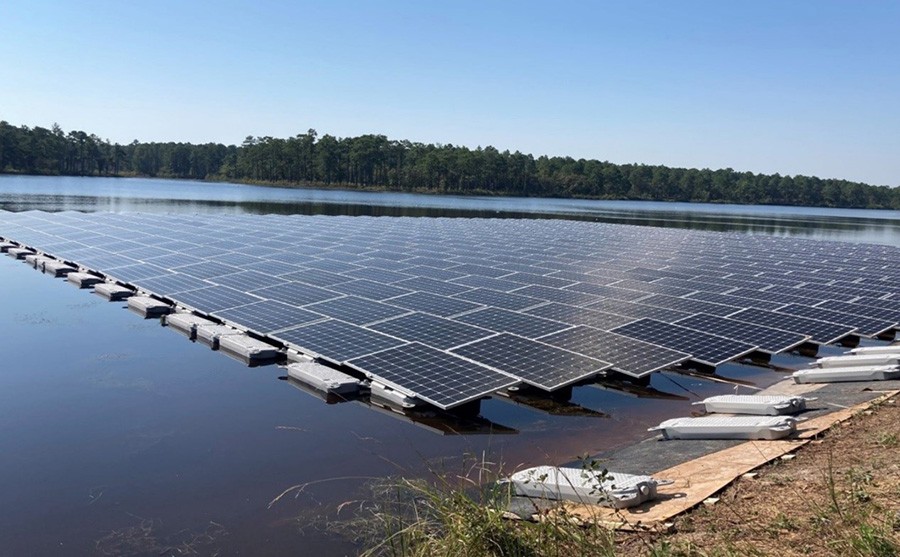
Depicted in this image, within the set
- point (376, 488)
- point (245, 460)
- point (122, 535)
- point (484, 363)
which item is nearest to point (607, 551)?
point (376, 488)

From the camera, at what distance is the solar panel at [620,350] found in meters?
15.7

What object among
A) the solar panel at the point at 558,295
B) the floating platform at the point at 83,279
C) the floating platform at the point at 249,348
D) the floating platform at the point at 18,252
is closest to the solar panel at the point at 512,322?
the solar panel at the point at 558,295

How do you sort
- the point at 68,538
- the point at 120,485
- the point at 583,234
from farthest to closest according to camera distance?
1. the point at 583,234
2. the point at 120,485
3. the point at 68,538

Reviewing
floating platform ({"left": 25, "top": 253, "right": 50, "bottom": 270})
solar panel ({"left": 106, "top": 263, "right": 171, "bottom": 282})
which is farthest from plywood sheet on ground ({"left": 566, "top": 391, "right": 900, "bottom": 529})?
floating platform ({"left": 25, "top": 253, "right": 50, "bottom": 270})

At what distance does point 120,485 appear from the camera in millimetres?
9867

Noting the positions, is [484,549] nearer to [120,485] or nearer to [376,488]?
[376,488]

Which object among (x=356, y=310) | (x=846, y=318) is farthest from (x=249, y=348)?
(x=846, y=318)

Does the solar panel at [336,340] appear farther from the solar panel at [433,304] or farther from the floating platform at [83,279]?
the floating platform at [83,279]

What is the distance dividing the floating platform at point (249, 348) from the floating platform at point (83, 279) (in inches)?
417

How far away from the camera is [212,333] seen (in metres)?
18.0

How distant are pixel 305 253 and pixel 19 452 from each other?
66.7ft

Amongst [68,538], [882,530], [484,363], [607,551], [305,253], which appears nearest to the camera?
[607,551]

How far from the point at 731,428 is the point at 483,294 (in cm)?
1179

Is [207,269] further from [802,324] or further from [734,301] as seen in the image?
[802,324]
